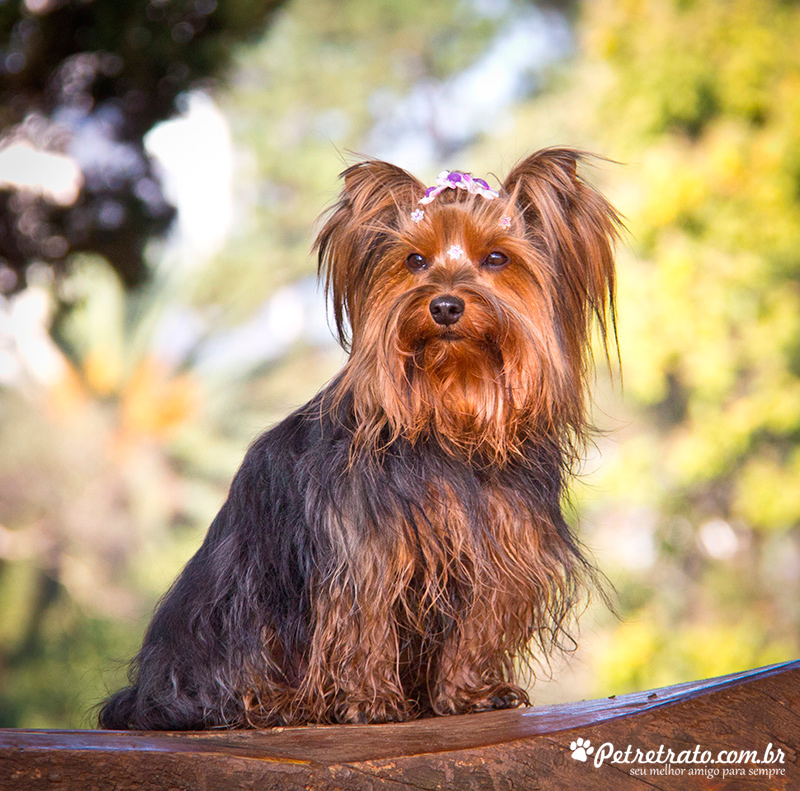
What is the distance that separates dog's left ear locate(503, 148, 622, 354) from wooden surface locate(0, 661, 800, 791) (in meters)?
1.05

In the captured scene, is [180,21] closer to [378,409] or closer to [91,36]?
[91,36]

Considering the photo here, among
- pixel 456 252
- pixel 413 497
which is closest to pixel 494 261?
pixel 456 252

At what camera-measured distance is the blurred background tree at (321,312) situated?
20.4 feet

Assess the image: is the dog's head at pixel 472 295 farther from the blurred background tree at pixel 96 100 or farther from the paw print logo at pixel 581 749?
the blurred background tree at pixel 96 100

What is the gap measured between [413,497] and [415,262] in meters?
0.66

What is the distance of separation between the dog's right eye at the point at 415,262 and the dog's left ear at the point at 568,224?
32cm

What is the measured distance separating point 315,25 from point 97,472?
20.4ft

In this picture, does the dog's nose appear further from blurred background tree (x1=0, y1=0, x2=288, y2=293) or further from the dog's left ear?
blurred background tree (x1=0, y1=0, x2=288, y2=293)

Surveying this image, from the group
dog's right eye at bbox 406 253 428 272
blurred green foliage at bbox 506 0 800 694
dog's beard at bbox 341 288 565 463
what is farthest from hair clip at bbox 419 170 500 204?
blurred green foliage at bbox 506 0 800 694

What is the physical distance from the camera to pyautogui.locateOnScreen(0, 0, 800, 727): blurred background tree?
621 centimetres

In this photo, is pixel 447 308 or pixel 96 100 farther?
pixel 96 100

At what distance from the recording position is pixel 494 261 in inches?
105

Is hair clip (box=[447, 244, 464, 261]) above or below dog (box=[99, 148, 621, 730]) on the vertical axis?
above

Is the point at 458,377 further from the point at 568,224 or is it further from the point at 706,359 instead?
the point at 706,359
